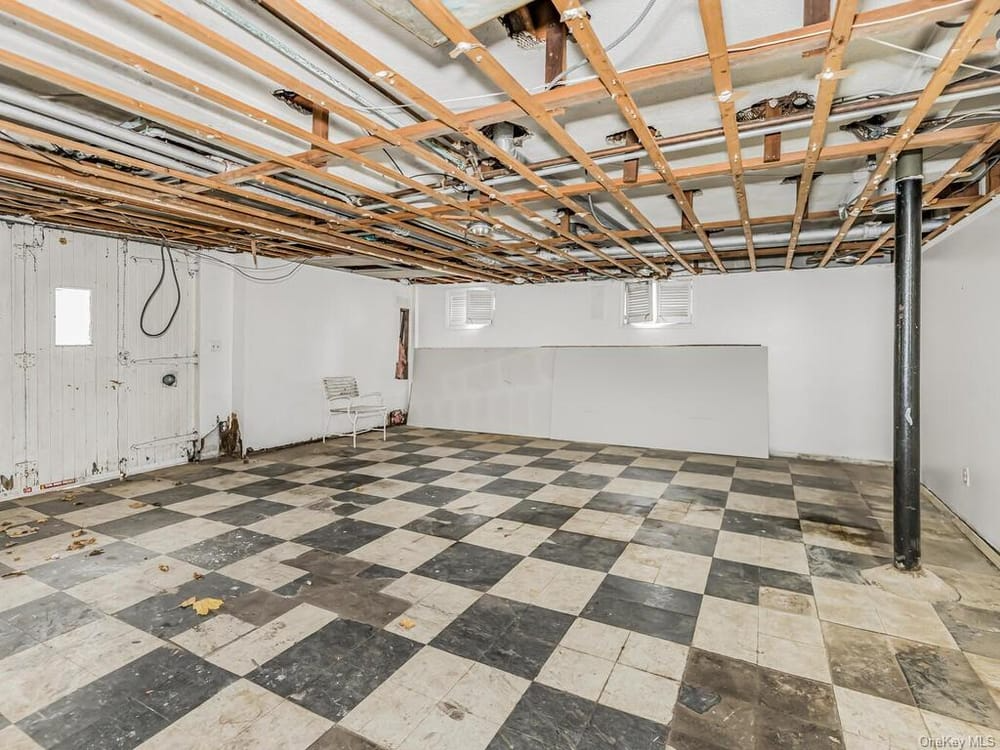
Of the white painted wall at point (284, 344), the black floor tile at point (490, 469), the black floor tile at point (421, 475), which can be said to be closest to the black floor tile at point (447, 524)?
the black floor tile at point (421, 475)

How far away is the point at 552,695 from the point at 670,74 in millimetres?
2539

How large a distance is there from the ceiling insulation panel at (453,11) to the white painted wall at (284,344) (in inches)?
211

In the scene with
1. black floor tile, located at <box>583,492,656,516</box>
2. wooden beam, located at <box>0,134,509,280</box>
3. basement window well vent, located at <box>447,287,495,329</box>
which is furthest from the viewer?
basement window well vent, located at <box>447,287,495,329</box>

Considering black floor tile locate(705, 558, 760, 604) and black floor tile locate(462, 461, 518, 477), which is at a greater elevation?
black floor tile locate(462, 461, 518, 477)

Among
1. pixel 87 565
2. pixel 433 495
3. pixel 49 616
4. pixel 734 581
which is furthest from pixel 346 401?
pixel 734 581

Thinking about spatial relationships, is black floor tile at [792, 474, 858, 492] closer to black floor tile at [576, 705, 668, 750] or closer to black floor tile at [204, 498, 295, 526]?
black floor tile at [576, 705, 668, 750]

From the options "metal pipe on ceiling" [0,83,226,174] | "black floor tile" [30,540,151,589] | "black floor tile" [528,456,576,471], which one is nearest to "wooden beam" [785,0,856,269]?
"metal pipe on ceiling" [0,83,226,174]

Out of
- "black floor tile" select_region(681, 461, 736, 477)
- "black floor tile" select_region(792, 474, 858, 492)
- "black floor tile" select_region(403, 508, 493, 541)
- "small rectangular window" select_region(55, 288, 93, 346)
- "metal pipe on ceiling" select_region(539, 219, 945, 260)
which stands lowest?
"black floor tile" select_region(403, 508, 493, 541)

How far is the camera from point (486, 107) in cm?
227

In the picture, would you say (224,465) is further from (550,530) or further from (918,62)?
(918,62)

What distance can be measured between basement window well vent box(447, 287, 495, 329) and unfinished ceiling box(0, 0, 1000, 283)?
3907 millimetres

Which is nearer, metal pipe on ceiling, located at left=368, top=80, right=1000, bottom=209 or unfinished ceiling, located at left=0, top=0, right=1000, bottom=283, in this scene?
unfinished ceiling, located at left=0, top=0, right=1000, bottom=283

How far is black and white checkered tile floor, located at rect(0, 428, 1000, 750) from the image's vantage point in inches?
74.2

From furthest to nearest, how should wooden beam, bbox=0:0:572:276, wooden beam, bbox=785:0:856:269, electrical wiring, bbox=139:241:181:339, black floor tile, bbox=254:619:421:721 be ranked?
electrical wiring, bbox=139:241:181:339 < black floor tile, bbox=254:619:421:721 < wooden beam, bbox=0:0:572:276 < wooden beam, bbox=785:0:856:269
